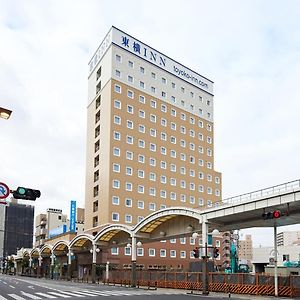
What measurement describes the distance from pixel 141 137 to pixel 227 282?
52150 mm

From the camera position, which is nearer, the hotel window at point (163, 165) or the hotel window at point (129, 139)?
the hotel window at point (129, 139)

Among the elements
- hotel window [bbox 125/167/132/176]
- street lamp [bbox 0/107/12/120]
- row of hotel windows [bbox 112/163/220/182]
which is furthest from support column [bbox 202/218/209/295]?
hotel window [bbox 125/167/132/176]

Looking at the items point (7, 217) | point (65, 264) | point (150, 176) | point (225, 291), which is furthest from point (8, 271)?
point (225, 291)

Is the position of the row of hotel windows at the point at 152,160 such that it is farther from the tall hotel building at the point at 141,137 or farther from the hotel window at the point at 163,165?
the tall hotel building at the point at 141,137

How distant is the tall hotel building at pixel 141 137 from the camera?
8350 cm

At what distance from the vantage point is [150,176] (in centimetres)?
8944

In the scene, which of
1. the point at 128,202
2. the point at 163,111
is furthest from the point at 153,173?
the point at 163,111

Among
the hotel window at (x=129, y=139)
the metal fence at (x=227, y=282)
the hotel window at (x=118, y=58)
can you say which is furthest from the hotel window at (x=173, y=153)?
the metal fence at (x=227, y=282)

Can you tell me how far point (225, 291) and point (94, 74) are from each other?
64930 mm

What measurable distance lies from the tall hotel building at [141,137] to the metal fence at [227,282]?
2882 cm

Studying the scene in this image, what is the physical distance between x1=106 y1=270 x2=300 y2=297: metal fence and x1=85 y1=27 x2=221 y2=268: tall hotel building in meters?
28.8

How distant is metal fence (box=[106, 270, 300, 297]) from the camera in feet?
115

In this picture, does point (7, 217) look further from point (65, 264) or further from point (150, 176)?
point (150, 176)

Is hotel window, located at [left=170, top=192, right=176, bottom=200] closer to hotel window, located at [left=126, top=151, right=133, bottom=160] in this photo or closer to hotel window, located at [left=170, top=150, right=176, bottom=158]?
hotel window, located at [left=170, top=150, right=176, bottom=158]
